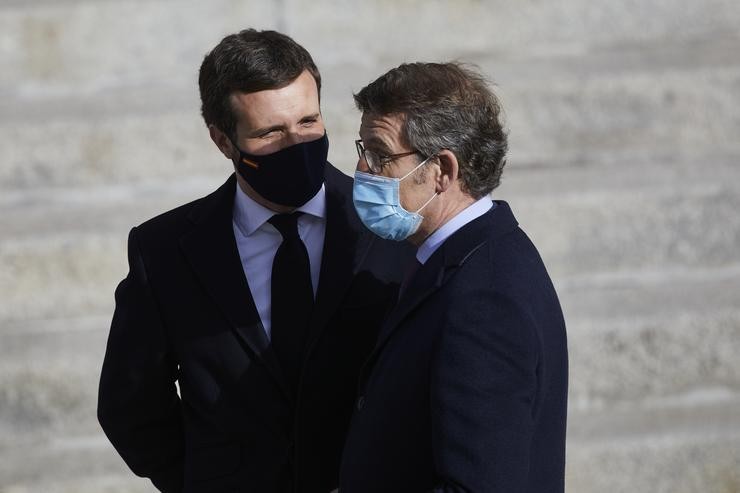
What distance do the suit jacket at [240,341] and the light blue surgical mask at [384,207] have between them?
0.71 feet

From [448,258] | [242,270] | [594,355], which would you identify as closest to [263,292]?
[242,270]

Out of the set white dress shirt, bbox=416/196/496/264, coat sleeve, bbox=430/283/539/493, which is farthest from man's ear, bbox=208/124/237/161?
coat sleeve, bbox=430/283/539/493

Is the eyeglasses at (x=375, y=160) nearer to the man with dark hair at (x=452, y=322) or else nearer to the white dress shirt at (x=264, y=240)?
the man with dark hair at (x=452, y=322)

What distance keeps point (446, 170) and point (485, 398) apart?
47 centimetres

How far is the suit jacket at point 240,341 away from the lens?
7.68ft

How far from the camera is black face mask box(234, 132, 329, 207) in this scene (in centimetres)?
235

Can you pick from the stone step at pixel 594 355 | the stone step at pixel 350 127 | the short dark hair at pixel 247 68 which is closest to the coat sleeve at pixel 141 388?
the short dark hair at pixel 247 68

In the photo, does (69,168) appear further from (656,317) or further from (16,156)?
(656,317)

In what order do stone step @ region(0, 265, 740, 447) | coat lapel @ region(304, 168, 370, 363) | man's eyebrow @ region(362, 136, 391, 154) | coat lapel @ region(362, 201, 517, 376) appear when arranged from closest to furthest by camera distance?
coat lapel @ region(362, 201, 517, 376) < man's eyebrow @ region(362, 136, 391, 154) < coat lapel @ region(304, 168, 370, 363) < stone step @ region(0, 265, 740, 447)

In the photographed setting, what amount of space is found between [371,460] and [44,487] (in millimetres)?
2435

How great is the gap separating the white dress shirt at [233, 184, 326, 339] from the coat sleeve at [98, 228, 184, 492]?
23 centimetres

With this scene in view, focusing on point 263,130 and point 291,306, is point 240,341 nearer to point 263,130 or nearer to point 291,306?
point 291,306

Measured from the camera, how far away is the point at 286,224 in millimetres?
2396

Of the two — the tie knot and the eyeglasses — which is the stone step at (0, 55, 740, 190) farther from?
the eyeglasses
